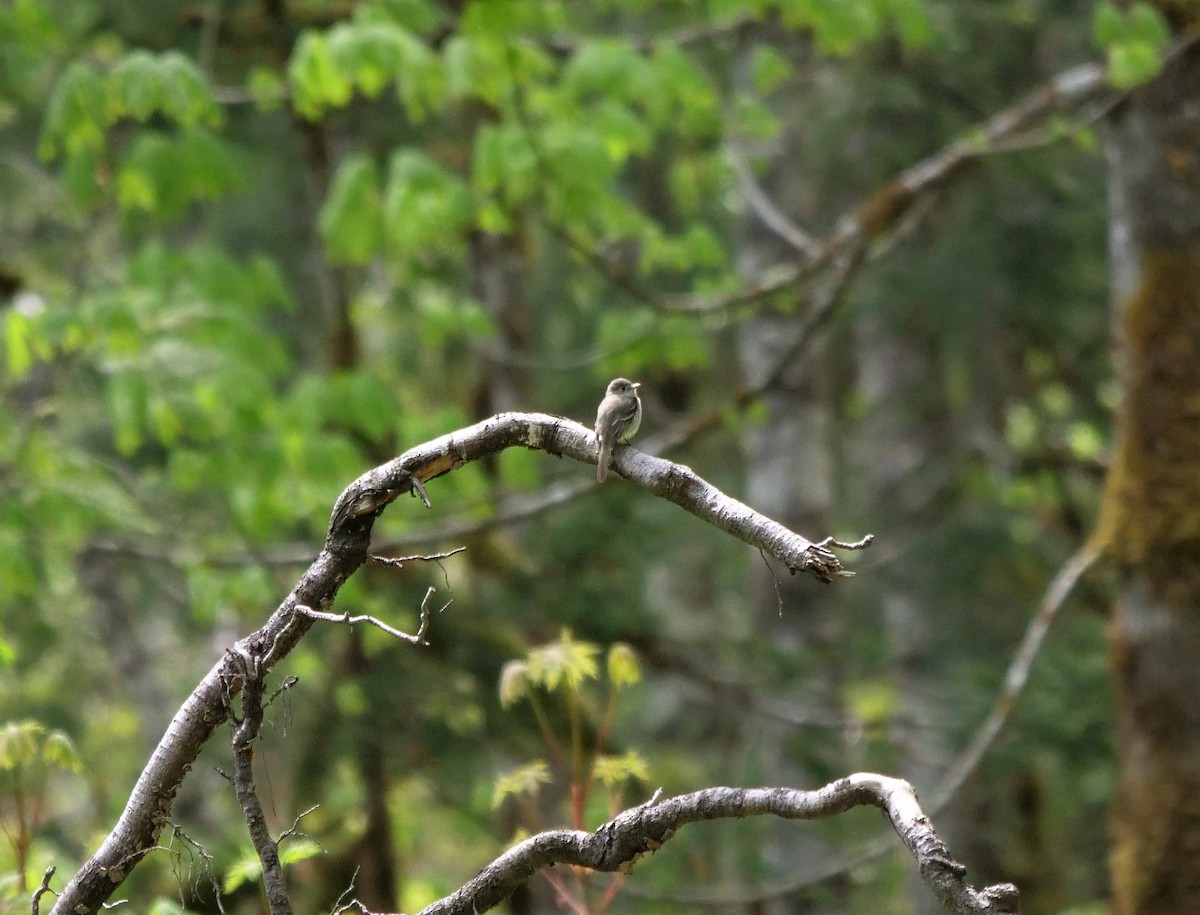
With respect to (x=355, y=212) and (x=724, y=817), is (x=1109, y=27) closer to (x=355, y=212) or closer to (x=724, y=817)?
(x=355, y=212)

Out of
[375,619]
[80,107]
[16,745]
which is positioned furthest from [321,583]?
[80,107]

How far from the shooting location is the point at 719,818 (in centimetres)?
230

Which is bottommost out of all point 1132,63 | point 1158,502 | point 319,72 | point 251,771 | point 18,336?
point 251,771

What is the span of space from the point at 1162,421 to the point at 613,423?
3.46 m

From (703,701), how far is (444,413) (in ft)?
27.2

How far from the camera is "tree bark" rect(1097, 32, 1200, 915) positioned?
18.0ft

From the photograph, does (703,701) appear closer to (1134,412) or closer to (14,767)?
(1134,412)

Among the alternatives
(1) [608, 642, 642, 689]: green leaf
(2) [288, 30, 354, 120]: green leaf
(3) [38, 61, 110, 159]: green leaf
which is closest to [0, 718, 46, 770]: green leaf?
(1) [608, 642, 642, 689]: green leaf

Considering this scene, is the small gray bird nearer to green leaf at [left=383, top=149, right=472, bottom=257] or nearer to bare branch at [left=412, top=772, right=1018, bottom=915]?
bare branch at [left=412, top=772, right=1018, bottom=915]

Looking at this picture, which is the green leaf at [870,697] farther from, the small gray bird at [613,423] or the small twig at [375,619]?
the small twig at [375,619]

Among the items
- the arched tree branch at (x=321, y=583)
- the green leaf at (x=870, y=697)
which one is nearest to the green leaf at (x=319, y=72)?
the arched tree branch at (x=321, y=583)

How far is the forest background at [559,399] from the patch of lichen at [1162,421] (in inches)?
1.1

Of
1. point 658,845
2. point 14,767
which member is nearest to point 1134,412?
point 658,845

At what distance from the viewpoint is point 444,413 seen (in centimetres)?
742
